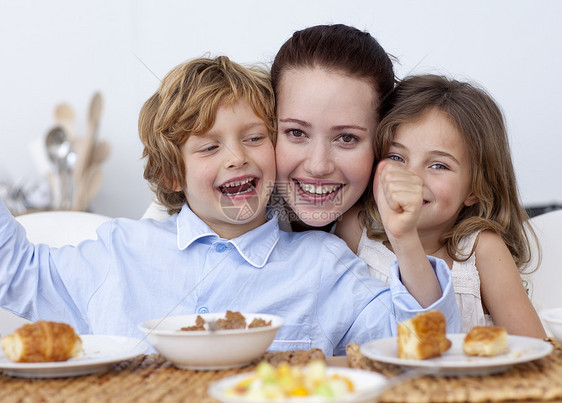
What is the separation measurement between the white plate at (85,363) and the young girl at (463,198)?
670mm

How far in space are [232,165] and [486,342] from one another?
68 centimetres

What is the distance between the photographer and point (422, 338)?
0.85m

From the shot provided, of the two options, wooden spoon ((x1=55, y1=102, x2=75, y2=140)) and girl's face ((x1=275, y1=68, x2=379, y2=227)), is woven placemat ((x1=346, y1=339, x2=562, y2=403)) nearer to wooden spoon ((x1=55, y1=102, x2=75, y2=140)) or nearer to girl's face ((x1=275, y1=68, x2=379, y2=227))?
girl's face ((x1=275, y1=68, x2=379, y2=227))

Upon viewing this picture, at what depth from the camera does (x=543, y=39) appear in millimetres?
2984

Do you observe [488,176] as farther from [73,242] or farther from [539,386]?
[73,242]

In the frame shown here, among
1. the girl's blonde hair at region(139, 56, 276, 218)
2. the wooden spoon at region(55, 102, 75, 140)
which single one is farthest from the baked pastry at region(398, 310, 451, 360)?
the wooden spoon at region(55, 102, 75, 140)

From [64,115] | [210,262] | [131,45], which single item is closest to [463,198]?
[210,262]

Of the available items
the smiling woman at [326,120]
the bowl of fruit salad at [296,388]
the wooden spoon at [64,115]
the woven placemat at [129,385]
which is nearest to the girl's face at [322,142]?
the smiling woman at [326,120]

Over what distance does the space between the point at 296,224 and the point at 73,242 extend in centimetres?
57

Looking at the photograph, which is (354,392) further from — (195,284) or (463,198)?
(463,198)

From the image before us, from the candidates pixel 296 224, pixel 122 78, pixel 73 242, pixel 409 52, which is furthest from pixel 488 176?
pixel 122 78

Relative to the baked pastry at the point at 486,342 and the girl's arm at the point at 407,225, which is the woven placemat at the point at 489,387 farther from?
the girl's arm at the point at 407,225

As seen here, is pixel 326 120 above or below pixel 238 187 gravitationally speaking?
above

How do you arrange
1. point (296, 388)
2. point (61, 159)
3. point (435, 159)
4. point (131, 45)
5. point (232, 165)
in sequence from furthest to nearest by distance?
point (131, 45) → point (61, 159) → point (435, 159) → point (232, 165) → point (296, 388)
